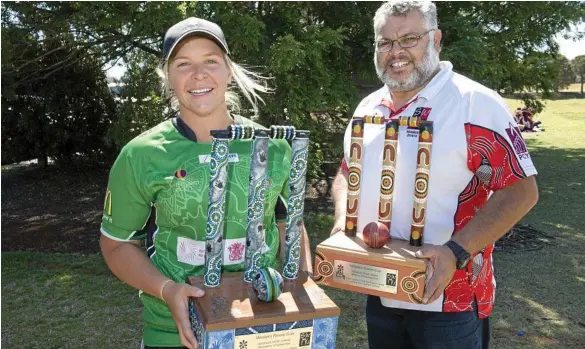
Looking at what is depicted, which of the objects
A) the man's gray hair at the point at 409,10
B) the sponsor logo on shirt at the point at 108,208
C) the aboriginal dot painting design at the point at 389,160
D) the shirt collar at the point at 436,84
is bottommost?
the sponsor logo on shirt at the point at 108,208

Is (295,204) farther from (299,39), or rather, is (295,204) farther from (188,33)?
(299,39)

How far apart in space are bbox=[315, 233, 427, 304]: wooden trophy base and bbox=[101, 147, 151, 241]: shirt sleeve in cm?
67

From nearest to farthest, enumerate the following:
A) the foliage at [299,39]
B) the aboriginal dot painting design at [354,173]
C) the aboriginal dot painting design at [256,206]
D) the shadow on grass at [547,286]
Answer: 1. the aboriginal dot painting design at [256,206]
2. the aboriginal dot painting design at [354,173]
3. the shadow on grass at [547,286]
4. the foliage at [299,39]

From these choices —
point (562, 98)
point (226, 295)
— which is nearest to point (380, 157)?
point (226, 295)

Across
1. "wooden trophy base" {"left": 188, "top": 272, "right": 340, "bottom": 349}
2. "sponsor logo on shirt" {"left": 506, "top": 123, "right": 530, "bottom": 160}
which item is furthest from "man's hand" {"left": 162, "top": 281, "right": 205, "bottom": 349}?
"sponsor logo on shirt" {"left": 506, "top": 123, "right": 530, "bottom": 160}

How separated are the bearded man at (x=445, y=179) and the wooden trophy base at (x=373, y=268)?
3.2 inches

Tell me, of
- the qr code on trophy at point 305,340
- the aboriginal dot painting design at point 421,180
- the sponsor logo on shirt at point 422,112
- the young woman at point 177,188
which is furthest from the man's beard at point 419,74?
the qr code on trophy at point 305,340

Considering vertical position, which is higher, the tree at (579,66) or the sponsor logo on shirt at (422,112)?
the tree at (579,66)

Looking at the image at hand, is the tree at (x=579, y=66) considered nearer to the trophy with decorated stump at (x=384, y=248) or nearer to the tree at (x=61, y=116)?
the tree at (x=61, y=116)

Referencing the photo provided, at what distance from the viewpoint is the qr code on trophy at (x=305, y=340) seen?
5.83 feet

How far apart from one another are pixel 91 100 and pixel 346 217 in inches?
420

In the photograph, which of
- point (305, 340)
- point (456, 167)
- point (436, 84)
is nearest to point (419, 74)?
point (436, 84)

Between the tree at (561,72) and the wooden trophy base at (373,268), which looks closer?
the wooden trophy base at (373,268)

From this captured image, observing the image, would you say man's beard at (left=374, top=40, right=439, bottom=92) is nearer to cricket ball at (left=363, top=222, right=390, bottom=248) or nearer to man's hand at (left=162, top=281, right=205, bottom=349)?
cricket ball at (left=363, top=222, right=390, bottom=248)
